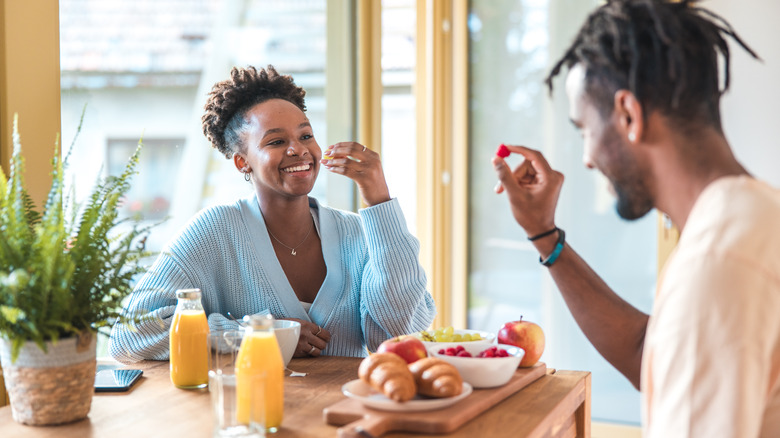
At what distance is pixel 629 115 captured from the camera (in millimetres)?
1146

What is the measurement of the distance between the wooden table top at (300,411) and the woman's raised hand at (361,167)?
0.48 meters

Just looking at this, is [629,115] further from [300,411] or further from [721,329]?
[300,411]

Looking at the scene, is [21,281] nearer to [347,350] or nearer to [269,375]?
[269,375]

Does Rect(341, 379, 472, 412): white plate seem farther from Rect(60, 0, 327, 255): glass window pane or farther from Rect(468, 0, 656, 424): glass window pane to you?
Rect(468, 0, 656, 424): glass window pane

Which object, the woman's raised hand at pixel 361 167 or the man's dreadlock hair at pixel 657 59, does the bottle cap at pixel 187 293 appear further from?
the man's dreadlock hair at pixel 657 59

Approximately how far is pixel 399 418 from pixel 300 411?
23cm

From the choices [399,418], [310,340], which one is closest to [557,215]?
[310,340]

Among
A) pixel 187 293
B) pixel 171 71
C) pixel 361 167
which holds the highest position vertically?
pixel 171 71

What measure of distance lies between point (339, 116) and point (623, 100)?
2.12 metres

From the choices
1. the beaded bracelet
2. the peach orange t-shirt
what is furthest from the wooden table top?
the peach orange t-shirt

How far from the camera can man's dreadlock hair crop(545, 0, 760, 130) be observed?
112 cm

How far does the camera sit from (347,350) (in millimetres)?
2025

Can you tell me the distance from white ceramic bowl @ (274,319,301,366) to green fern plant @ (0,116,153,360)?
330 mm

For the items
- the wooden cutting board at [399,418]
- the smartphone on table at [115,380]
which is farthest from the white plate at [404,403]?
the smartphone on table at [115,380]
